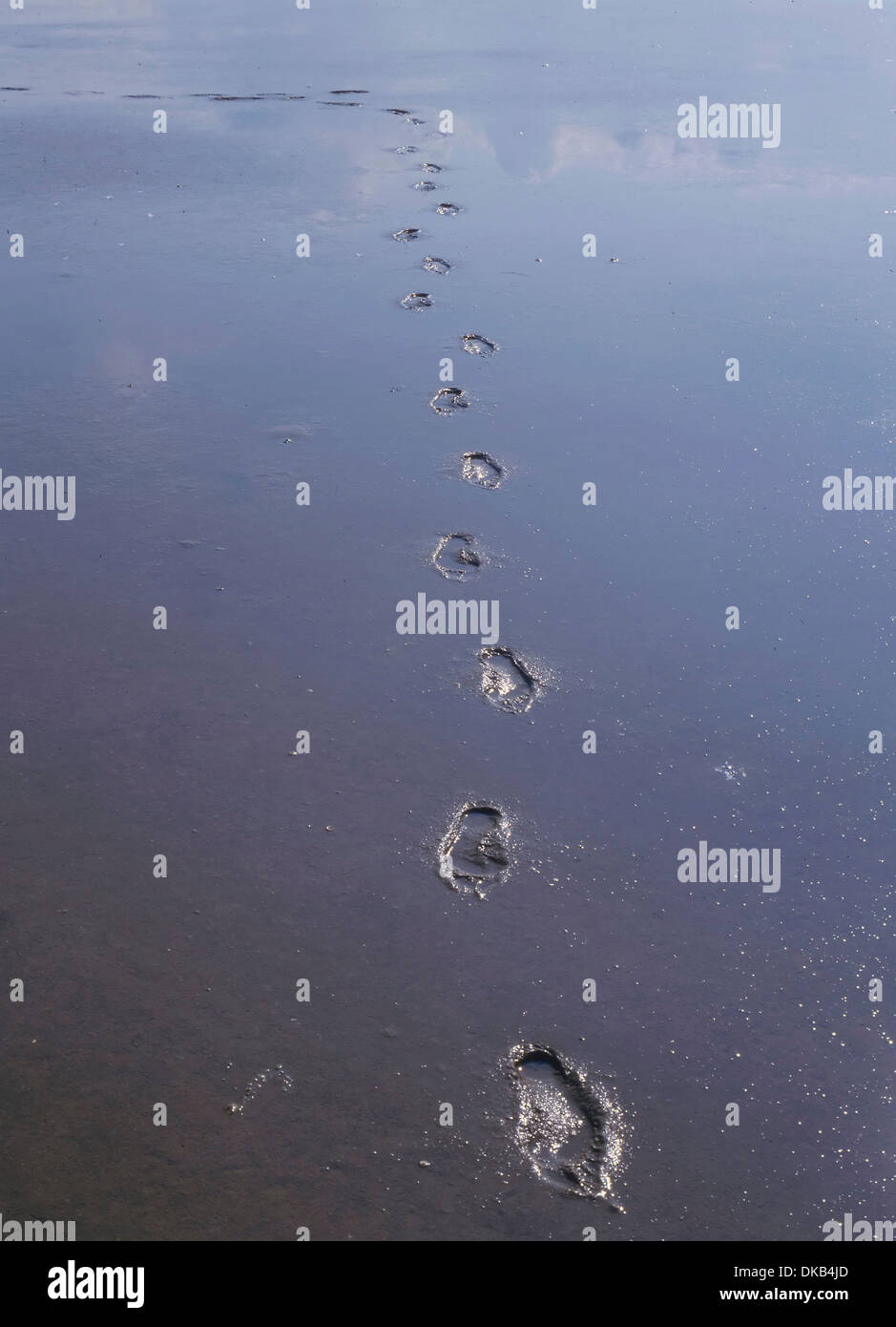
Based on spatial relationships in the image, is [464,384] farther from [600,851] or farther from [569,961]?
[569,961]

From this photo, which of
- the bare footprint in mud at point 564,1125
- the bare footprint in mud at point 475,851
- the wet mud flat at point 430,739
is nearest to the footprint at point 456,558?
the wet mud flat at point 430,739

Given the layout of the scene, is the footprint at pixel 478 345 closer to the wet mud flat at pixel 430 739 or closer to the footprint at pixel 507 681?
the wet mud flat at pixel 430 739

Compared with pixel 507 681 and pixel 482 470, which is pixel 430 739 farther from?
pixel 482 470

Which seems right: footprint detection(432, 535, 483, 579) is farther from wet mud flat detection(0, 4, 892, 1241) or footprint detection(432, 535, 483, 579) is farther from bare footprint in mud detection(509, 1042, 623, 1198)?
bare footprint in mud detection(509, 1042, 623, 1198)

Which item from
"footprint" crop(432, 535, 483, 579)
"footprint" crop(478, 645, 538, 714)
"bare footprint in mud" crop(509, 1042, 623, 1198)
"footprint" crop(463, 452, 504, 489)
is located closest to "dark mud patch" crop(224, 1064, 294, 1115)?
"bare footprint in mud" crop(509, 1042, 623, 1198)
